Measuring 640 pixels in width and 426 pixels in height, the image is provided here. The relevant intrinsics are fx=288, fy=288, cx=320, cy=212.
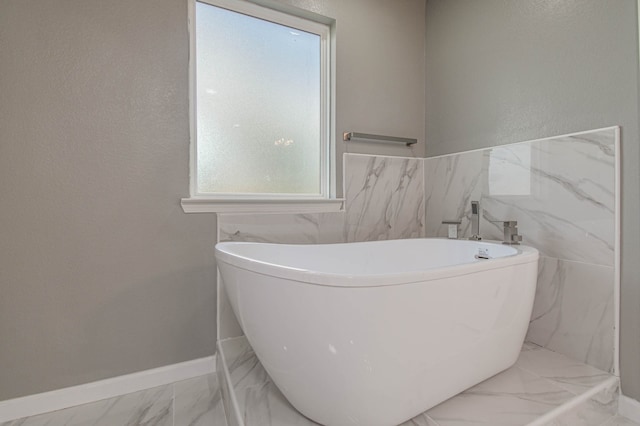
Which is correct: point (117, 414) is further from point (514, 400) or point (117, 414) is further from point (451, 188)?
point (451, 188)

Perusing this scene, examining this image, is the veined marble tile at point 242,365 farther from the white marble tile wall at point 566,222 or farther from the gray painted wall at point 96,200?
the white marble tile wall at point 566,222

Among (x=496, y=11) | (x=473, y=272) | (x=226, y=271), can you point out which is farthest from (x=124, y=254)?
(x=496, y=11)

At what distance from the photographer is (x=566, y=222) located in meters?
1.34

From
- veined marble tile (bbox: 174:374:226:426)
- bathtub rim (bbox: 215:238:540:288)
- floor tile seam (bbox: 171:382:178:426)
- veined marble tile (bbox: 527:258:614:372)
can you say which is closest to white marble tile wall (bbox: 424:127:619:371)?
veined marble tile (bbox: 527:258:614:372)

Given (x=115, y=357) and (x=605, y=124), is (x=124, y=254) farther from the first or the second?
(x=605, y=124)

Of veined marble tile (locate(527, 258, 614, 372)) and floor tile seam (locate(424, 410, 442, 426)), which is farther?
veined marble tile (locate(527, 258, 614, 372))

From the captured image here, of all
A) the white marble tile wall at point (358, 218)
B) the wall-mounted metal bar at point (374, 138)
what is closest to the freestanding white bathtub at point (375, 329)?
the white marble tile wall at point (358, 218)

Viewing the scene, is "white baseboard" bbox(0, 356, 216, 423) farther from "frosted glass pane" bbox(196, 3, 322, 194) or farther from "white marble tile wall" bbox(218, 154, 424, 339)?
"frosted glass pane" bbox(196, 3, 322, 194)

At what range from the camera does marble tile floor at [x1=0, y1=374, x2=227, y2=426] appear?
1161 millimetres

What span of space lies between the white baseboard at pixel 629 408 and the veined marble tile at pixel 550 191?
1.75ft

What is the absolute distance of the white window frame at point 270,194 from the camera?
4.90 feet

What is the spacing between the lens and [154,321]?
4.64ft

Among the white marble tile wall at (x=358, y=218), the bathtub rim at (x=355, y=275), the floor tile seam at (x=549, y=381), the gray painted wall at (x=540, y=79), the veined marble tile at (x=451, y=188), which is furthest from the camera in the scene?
the veined marble tile at (x=451, y=188)

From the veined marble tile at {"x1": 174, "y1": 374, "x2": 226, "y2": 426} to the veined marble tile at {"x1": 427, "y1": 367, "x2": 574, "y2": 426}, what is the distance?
0.87 metres
